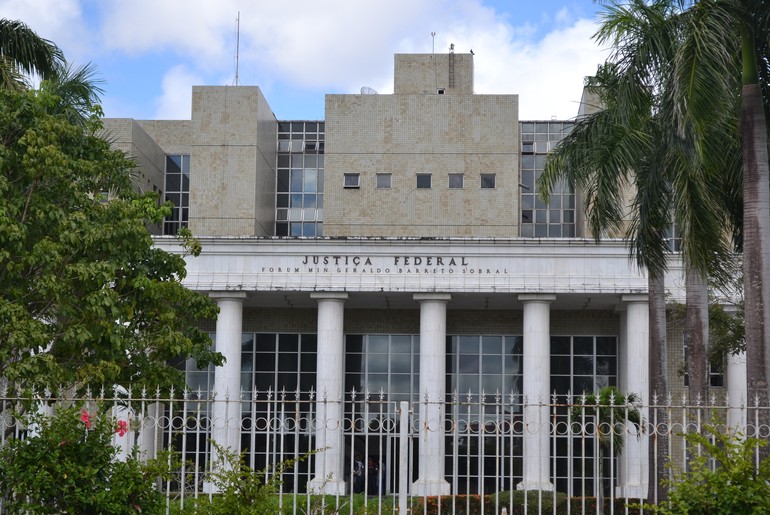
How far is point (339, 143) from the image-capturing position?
42656mm

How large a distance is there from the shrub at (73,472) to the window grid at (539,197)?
1277 inches

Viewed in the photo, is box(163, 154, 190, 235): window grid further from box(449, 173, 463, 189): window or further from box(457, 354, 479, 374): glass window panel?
box(457, 354, 479, 374): glass window panel

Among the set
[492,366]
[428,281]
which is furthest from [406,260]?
[492,366]

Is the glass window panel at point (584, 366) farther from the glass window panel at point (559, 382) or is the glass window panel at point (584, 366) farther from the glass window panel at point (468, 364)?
the glass window panel at point (468, 364)

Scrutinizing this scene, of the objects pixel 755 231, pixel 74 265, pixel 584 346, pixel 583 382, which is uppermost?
pixel 755 231

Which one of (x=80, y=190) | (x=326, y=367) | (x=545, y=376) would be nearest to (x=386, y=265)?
(x=326, y=367)

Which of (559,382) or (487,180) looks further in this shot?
(487,180)

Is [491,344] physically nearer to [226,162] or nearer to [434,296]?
[434,296]

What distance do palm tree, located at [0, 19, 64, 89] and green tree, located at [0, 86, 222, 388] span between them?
11.7 ft

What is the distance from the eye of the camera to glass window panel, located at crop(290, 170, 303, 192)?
45969 millimetres

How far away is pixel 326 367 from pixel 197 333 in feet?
48.0

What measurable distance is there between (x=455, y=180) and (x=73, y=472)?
30.3 meters

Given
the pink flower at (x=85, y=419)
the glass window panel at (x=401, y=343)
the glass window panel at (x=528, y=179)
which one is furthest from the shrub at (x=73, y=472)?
the glass window panel at (x=528, y=179)

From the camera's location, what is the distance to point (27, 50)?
2464 centimetres
